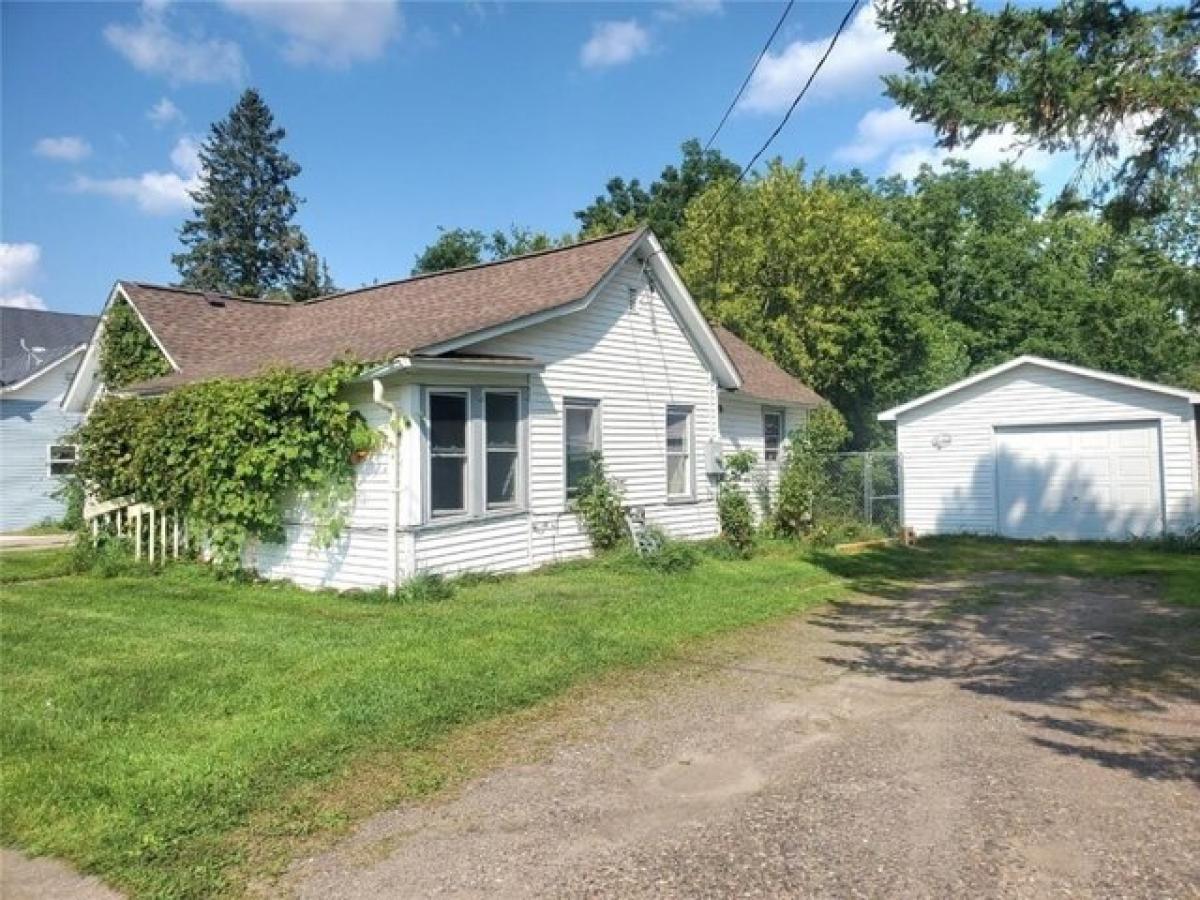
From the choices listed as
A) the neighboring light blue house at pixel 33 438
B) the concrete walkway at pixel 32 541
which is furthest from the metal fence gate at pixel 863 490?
the neighboring light blue house at pixel 33 438

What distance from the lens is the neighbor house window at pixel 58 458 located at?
71.2 ft

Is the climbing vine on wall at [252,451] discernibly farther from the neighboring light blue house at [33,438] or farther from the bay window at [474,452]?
the neighboring light blue house at [33,438]

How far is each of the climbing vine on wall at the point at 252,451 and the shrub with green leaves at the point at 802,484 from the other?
8958 millimetres

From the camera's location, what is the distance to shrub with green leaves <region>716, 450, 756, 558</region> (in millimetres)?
14641

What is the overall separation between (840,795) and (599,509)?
28.4ft

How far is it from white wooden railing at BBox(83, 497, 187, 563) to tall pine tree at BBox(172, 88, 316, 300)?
109 ft

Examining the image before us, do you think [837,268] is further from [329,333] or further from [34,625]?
[34,625]

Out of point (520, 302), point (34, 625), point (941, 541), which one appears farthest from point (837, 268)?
point (34, 625)

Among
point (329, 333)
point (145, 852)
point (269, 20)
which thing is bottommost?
point (145, 852)

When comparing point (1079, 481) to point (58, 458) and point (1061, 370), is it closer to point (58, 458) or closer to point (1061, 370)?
point (1061, 370)

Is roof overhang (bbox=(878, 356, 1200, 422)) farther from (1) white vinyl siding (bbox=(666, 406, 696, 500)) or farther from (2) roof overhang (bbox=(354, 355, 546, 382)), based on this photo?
(2) roof overhang (bbox=(354, 355, 546, 382))

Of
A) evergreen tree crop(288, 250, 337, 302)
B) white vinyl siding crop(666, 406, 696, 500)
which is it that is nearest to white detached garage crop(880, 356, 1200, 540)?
white vinyl siding crop(666, 406, 696, 500)

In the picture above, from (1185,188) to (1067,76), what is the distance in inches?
A: 86.8

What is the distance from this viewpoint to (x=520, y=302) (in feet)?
41.4
